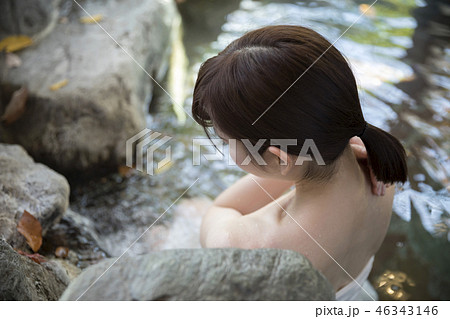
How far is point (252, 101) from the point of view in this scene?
1.05 metres

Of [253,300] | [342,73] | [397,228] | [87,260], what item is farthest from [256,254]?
[397,228]

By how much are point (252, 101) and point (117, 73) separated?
1.65 meters

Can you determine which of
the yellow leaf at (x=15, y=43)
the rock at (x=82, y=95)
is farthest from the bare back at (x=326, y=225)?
the yellow leaf at (x=15, y=43)

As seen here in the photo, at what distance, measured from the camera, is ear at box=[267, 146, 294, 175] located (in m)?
1.13

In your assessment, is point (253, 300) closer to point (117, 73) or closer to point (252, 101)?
point (252, 101)

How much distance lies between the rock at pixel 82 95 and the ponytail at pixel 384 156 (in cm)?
150

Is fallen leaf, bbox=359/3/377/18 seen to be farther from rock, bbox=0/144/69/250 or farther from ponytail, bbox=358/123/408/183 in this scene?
rock, bbox=0/144/69/250

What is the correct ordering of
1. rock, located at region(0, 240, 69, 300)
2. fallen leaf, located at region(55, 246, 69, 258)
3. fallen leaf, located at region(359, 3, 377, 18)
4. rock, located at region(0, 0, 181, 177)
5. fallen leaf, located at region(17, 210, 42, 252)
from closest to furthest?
rock, located at region(0, 240, 69, 300)
fallen leaf, located at region(17, 210, 42, 252)
fallen leaf, located at region(55, 246, 69, 258)
rock, located at region(0, 0, 181, 177)
fallen leaf, located at region(359, 3, 377, 18)

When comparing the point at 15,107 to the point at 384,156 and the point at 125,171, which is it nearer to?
the point at 125,171

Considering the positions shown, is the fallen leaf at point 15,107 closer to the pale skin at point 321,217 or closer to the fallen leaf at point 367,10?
the pale skin at point 321,217

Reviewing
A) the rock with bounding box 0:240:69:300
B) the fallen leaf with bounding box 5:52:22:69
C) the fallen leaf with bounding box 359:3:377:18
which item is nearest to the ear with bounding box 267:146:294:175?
the rock with bounding box 0:240:69:300

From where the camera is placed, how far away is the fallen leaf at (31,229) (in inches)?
61.1

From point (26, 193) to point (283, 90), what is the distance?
41.8 inches

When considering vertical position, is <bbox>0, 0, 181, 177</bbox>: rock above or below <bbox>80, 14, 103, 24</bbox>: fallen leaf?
below
